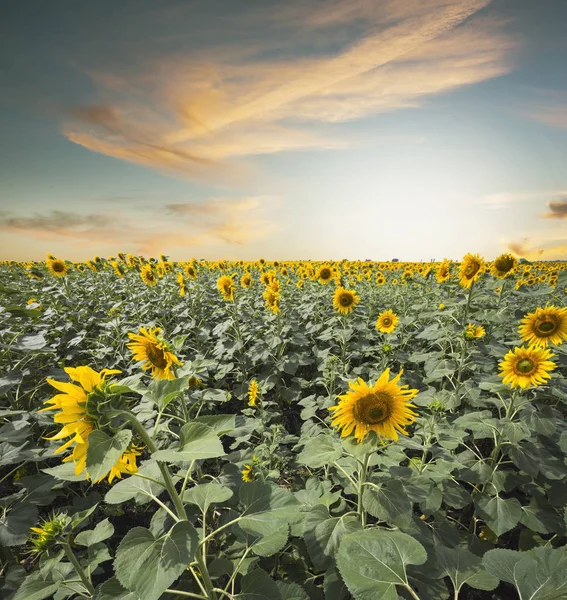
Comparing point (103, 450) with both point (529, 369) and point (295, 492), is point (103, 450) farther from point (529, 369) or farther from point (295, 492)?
point (529, 369)

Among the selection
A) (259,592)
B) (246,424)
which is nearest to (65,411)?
(259,592)

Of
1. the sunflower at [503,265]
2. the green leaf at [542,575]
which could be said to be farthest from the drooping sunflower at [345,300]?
the green leaf at [542,575]

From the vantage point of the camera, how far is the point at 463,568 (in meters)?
1.51

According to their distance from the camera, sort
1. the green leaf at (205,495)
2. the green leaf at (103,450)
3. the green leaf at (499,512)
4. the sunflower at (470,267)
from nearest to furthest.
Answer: the green leaf at (103,450), the green leaf at (205,495), the green leaf at (499,512), the sunflower at (470,267)

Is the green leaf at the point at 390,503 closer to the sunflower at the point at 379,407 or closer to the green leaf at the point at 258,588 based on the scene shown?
the sunflower at the point at 379,407

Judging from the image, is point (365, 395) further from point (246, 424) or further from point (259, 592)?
point (246, 424)

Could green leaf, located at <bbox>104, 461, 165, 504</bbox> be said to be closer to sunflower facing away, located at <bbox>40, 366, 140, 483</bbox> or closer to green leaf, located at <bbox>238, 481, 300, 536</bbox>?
sunflower facing away, located at <bbox>40, 366, 140, 483</bbox>

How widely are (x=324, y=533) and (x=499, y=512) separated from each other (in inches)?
62.6

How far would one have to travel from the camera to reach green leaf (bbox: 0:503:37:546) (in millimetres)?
1882

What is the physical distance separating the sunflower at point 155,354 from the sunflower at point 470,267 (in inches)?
150

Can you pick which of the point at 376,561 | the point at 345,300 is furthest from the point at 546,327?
the point at 376,561

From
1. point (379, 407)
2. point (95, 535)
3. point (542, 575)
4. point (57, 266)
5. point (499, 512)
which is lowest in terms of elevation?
point (499, 512)

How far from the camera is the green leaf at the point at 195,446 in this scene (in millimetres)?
1010

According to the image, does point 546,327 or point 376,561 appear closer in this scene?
point 376,561
